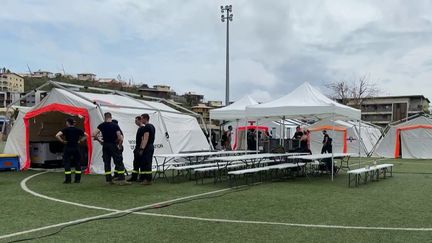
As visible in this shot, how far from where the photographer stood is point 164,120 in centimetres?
1583

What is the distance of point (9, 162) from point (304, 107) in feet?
30.5

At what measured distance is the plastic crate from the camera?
1349cm

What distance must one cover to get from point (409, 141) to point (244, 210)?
67.7 feet

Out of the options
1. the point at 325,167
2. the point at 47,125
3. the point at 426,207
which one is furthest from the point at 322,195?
the point at 47,125

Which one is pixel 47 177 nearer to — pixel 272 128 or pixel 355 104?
pixel 272 128

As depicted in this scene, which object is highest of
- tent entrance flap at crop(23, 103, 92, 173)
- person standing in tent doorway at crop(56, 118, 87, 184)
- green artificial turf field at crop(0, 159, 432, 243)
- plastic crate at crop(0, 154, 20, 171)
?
tent entrance flap at crop(23, 103, 92, 173)

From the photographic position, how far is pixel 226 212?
23.4ft

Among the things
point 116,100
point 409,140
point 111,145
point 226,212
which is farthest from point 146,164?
point 409,140

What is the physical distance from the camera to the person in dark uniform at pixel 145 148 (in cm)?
1050

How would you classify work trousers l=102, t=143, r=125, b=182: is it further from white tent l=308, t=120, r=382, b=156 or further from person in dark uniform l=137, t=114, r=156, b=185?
white tent l=308, t=120, r=382, b=156

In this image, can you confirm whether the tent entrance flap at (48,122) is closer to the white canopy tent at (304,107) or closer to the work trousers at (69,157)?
the work trousers at (69,157)

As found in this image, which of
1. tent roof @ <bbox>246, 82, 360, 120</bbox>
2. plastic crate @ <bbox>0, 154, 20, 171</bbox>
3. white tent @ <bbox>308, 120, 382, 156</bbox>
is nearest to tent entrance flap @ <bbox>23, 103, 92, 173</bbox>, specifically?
plastic crate @ <bbox>0, 154, 20, 171</bbox>

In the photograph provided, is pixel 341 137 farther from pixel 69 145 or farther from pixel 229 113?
pixel 69 145

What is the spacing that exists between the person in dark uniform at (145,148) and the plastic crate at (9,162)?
5427mm
